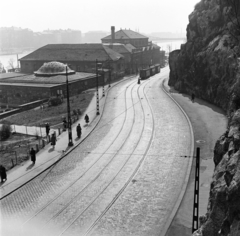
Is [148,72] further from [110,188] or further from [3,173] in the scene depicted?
[110,188]

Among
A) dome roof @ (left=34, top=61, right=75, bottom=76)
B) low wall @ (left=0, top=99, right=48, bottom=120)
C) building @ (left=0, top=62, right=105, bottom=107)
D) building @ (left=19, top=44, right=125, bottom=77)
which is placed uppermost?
building @ (left=19, top=44, right=125, bottom=77)

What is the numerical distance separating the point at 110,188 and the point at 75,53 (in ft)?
205

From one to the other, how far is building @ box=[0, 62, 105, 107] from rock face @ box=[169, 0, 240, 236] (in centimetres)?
1384

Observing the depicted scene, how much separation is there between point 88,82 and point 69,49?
A: 2271 cm

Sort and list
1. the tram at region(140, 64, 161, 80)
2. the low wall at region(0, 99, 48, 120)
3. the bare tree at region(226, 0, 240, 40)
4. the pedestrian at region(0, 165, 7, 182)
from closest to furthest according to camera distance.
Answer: the pedestrian at region(0, 165, 7, 182)
the low wall at region(0, 99, 48, 120)
the bare tree at region(226, 0, 240, 40)
the tram at region(140, 64, 161, 80)

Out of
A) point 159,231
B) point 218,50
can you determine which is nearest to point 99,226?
point 159,231

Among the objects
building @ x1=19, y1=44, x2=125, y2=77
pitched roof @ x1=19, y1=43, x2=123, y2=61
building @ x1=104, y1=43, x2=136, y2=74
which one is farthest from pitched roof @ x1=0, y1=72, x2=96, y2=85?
building @ x1=104, y1=43, x2=136, y2=74

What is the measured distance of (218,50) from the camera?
42.4m

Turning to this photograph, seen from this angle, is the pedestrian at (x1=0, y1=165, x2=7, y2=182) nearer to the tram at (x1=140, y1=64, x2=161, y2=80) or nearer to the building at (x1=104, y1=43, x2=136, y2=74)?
the tram at (x1=140, y1=64, x2=161, y2=80)

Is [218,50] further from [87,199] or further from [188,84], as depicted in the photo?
[87,199]

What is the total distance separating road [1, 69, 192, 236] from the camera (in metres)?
14.7

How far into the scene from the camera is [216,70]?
42406 millimetres

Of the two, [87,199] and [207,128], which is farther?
[207,128]

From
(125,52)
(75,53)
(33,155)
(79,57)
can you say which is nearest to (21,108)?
(33,155)
